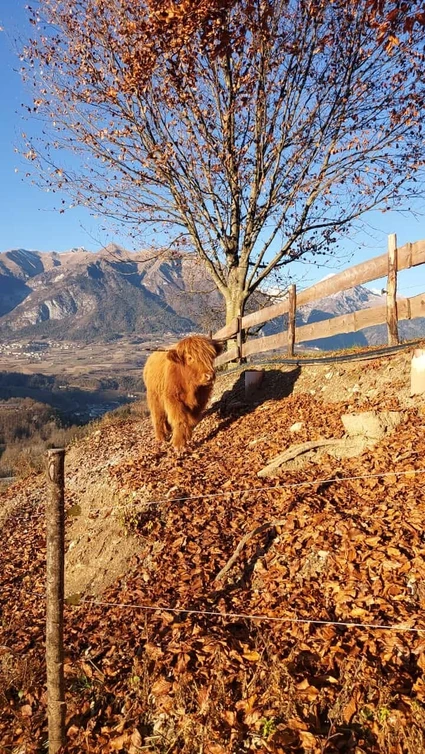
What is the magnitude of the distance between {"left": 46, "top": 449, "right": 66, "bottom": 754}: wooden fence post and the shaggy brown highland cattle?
538 centimetres

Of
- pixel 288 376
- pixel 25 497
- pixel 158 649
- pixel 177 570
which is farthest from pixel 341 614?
pixel 25 497

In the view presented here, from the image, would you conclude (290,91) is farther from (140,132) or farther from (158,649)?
(158,649)

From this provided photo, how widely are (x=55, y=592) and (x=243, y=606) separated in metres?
1.67

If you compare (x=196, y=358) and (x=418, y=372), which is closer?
(x=418, y=372)

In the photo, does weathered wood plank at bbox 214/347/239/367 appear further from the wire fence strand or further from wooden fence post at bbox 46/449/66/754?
wooden fence post at bbox 46/449/66/754

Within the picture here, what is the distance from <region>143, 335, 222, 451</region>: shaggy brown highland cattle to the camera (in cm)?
834

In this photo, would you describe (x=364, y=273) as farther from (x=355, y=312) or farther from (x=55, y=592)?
(x=55, y=592)

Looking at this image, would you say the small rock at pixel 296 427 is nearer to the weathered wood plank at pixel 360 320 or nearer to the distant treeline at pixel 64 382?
the weathered wood plank at pixel 360 320

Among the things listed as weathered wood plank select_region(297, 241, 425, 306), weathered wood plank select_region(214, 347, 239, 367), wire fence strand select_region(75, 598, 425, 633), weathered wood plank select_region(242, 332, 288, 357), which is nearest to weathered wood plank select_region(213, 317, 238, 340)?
weathered wood plank select_region(214, 347, 239, 367)

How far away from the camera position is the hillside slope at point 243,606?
2.81 meters

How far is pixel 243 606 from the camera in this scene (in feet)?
13.0

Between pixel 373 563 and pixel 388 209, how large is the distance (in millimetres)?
10943

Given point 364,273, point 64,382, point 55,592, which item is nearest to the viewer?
point 55,592

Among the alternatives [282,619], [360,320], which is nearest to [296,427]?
[360,320]
